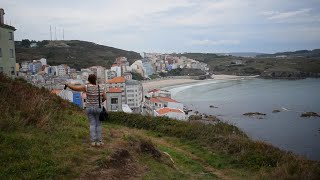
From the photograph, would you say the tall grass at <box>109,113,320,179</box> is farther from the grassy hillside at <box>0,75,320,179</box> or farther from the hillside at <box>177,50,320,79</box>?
the hillside at <box>177,50,320,79</box>

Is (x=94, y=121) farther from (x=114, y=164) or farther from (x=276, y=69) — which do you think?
(x=276, y=69)

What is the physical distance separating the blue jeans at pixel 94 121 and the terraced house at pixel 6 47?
17.0 metres

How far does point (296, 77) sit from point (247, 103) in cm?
5271

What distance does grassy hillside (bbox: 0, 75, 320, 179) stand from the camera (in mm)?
5004

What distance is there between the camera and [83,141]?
6.81 m

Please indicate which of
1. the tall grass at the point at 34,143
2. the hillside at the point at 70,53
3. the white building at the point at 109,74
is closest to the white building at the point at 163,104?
the tall grass at the point at 34,143

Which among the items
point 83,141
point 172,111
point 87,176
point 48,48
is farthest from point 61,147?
point 48,48

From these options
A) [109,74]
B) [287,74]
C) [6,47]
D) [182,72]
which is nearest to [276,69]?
[287,74]

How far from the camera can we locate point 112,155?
5875 millimetres

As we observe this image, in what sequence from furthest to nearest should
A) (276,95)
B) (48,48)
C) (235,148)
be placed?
(48,48) < (276,95) < (235,148)

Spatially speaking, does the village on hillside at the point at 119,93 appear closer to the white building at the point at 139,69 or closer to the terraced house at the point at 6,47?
the terraced house at the point at 6,47

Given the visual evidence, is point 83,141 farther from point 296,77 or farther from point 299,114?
point 296,77

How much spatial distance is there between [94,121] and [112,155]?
0.94m

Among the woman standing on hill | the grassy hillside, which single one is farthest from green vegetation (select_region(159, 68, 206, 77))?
the woman standing on hill
